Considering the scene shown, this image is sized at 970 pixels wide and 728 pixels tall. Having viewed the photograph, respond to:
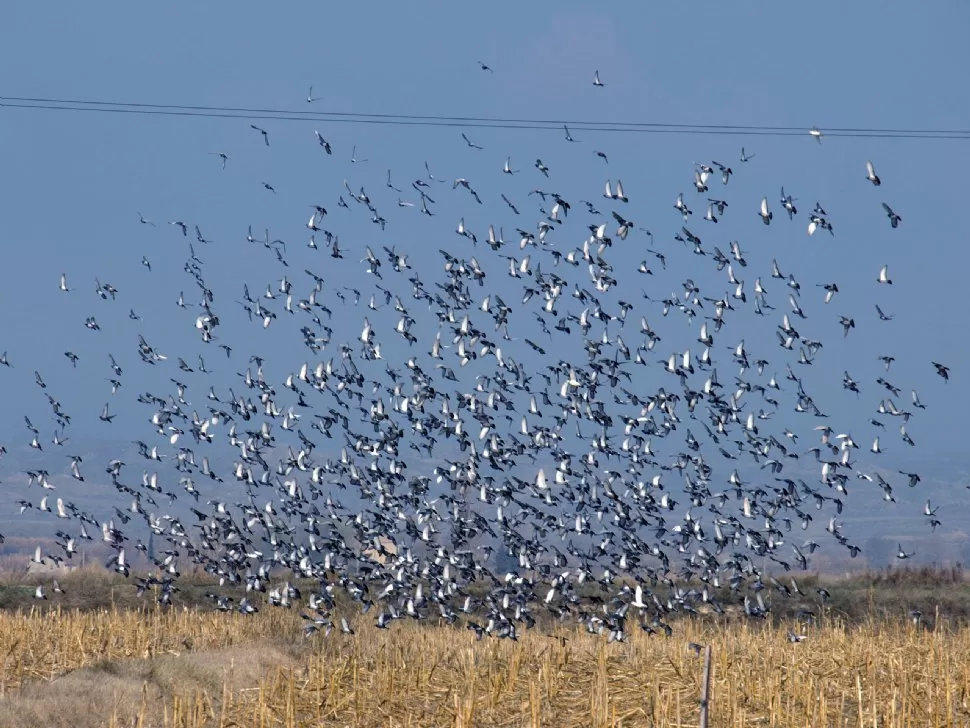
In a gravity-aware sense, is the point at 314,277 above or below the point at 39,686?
above

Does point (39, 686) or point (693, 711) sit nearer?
point (693, 711)

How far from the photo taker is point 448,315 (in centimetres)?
2827

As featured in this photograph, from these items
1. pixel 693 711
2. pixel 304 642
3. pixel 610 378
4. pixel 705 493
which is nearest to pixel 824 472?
pixel 705 493

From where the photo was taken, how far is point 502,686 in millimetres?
17281

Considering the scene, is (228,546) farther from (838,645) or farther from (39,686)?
(838,645)

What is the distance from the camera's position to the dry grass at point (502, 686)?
49.5 feet

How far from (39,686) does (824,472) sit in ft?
57.5

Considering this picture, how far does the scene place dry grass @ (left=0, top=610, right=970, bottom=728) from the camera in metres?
15.1

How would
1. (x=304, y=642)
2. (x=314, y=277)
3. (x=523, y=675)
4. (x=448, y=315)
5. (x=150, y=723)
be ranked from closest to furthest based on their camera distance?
(x=150, y=723) < (x=523, y=675) < (x=304, y=642) < (x=448, y=315) < (x=314, y=277)

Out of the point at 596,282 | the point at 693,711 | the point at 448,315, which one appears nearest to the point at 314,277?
the point at 448,315

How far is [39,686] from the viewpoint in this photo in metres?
18.5

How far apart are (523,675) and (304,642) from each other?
8.35 meters

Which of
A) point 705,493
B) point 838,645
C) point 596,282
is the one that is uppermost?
point 596,282

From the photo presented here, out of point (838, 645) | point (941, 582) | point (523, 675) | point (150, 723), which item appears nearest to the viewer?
point (150, 723)
